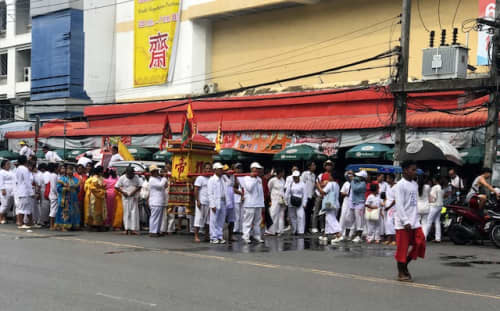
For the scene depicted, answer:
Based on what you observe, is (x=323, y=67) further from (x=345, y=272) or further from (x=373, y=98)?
(x=345, y=272)

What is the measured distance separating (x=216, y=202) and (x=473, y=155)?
298 inches

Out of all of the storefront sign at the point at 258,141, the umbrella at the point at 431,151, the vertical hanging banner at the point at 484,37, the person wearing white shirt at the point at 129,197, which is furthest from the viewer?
the storefront sign at the point at 258,141

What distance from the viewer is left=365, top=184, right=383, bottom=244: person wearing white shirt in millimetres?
16875

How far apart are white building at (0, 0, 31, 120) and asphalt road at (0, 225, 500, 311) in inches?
1021

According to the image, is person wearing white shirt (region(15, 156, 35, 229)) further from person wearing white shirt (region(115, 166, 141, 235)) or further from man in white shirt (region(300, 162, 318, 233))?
man in white shirt (region(300, 162, 318, 233))

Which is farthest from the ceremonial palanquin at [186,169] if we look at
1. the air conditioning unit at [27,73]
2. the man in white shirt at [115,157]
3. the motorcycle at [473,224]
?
the air conditioning unit at [27,73]

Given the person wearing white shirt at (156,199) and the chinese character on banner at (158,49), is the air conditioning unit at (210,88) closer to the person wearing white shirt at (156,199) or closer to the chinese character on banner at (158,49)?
the chinese character on banner at (158,49)

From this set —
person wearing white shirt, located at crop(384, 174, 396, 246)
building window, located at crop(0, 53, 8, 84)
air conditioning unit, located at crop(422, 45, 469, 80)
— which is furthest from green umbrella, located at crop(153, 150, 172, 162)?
building window, located at crop(0, 53, 8, 84)

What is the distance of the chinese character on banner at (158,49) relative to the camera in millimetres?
31891

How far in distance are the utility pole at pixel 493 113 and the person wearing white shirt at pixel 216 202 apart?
6.76 meters

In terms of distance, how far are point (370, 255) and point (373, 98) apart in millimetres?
9734

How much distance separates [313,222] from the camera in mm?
20375

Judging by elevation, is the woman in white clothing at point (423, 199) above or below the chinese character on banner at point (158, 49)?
below

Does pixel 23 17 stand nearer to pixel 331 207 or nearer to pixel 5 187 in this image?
pixel 5 187
